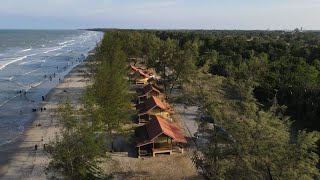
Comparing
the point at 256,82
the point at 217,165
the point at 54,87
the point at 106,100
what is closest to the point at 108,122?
the point at 106,100

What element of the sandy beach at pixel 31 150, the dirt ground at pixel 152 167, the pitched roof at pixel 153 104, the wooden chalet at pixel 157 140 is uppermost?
the pitched roof at pixel 153 104

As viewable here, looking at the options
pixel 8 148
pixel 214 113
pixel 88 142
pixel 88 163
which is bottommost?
pixel 8 148

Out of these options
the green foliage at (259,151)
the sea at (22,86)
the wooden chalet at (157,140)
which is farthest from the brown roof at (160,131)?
the sea at (22,86)

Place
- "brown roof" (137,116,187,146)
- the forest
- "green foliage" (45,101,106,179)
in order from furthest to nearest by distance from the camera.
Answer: "brown roof" (137,116,187,146)
"green foliage" (45,101,106,179)
the forest

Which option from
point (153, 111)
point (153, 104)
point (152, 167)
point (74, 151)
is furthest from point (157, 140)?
point (74, 151)

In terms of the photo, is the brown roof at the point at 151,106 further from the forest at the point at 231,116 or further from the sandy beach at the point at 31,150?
the sandy beach at the point at 31,150

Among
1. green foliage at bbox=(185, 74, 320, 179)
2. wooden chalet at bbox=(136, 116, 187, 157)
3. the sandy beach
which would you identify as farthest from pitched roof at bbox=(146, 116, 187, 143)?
green foliage at bbox=(185, 74, 320, 179)

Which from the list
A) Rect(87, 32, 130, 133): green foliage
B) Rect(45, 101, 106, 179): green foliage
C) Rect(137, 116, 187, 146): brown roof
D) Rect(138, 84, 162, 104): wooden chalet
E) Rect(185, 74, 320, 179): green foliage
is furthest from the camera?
Rect(138, 84, 162, 104): wooden chalet

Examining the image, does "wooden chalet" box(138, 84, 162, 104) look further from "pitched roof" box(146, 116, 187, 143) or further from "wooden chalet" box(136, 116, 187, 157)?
"wooden chalet" box(136, 116, 187, 157)

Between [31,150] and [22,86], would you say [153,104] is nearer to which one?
[31,150]

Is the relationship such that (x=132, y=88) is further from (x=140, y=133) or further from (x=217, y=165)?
(x=217, y=165)

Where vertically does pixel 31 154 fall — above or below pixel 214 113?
below
